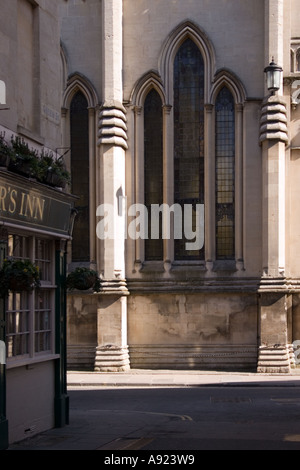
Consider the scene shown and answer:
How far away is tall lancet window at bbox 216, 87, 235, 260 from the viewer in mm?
29016

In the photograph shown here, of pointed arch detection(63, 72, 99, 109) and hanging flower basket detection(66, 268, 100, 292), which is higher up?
pointed arch detection(63, 72, 99, 109)

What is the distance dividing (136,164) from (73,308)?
5159mm

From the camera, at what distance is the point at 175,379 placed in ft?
84.7

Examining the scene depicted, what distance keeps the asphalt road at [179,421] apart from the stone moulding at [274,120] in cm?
826

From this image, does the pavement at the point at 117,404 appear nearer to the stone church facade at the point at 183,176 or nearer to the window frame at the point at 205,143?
the stone church facade at the point at 183,176

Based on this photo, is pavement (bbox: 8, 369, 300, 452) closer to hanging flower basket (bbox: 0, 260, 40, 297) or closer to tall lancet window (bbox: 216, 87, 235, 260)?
hanging flower basket (bbox: 0, 260, 40, 297)

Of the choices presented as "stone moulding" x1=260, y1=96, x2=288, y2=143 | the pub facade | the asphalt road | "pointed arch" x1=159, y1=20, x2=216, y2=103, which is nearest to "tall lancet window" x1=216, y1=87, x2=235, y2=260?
"pointed arch" x1=159, y1=20, x2=216, y2=103

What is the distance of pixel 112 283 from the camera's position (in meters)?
28.1

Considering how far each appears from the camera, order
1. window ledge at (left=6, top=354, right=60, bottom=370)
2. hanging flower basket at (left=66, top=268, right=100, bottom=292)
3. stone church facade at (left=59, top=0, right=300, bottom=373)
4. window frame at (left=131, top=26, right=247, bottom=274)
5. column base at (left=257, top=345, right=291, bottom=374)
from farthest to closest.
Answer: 1. window frame at (left=131, top=26, right=247, bottom=274)
2. stone church facade at (left=59, top=0, right=300, bottom=373)
3. column base at (left=257, top=345, right=291, bottom=374)
4. hanging flower basket at (left=66, top=268, right=100, bottom=292)
5. window ledge at (left=6, top=354, right=60, bottom=370)

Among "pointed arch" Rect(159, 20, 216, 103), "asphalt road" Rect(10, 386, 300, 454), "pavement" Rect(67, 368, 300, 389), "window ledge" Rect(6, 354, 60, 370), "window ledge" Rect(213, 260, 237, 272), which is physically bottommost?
"pavement" Rect(67, 368, 300, 389)

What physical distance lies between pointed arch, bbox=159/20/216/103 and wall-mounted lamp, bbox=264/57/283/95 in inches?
84.5
